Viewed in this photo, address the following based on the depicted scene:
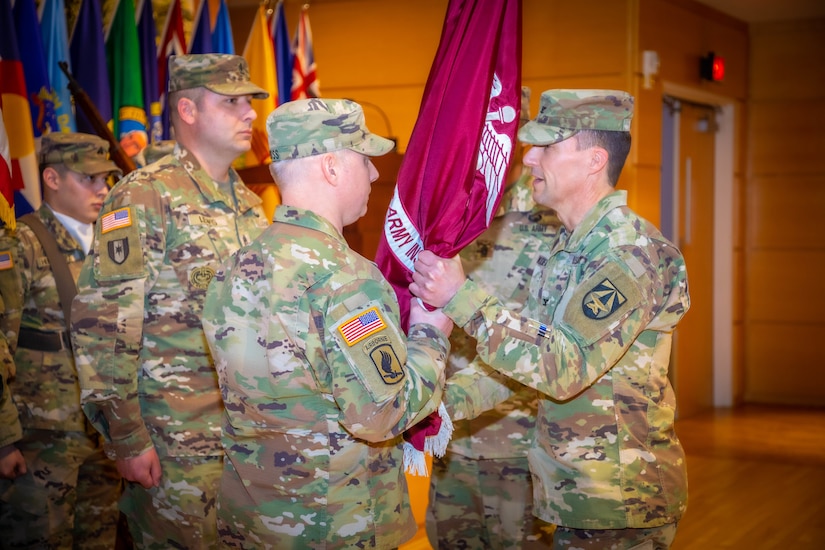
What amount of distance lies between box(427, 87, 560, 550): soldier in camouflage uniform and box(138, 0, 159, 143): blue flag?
2.37 meters

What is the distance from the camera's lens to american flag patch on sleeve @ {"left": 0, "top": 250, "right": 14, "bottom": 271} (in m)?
2.95

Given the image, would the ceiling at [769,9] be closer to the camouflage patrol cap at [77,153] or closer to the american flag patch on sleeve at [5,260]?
the camouflage patrol cap at [77,153]

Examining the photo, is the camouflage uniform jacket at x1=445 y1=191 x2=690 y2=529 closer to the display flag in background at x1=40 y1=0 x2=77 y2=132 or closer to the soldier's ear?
the soldier's ear

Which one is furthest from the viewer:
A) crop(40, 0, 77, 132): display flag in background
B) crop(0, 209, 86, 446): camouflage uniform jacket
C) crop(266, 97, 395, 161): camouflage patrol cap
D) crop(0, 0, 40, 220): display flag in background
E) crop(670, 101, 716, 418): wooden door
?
crop(670, 101, 716, 418): wooden door

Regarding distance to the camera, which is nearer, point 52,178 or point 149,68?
point 52,178

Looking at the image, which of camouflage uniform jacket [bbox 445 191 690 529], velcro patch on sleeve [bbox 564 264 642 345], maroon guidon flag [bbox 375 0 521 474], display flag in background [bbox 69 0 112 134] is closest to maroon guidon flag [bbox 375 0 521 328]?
maroon guidon flag [bbox 375 0 521 474]

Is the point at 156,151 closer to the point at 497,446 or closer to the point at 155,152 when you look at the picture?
the point at 155,152

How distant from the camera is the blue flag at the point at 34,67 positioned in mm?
4051

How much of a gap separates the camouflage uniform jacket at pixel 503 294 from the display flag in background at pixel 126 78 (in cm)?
219

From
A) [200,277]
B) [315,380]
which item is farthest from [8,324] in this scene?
[315,380]

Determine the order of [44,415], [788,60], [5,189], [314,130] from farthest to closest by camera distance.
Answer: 1. [788,60]
2. [44,415]
3. [5,189]
4. [314,130]

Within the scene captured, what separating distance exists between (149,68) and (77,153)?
1.49 meters

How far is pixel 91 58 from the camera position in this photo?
4.37 metres

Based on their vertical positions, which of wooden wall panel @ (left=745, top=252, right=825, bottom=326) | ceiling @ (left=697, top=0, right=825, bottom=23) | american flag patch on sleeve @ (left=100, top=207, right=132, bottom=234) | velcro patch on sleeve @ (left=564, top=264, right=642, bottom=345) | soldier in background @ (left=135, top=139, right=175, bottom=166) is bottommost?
wooden wall panel @ (left=745, top=252, right=825, bottom=326)
